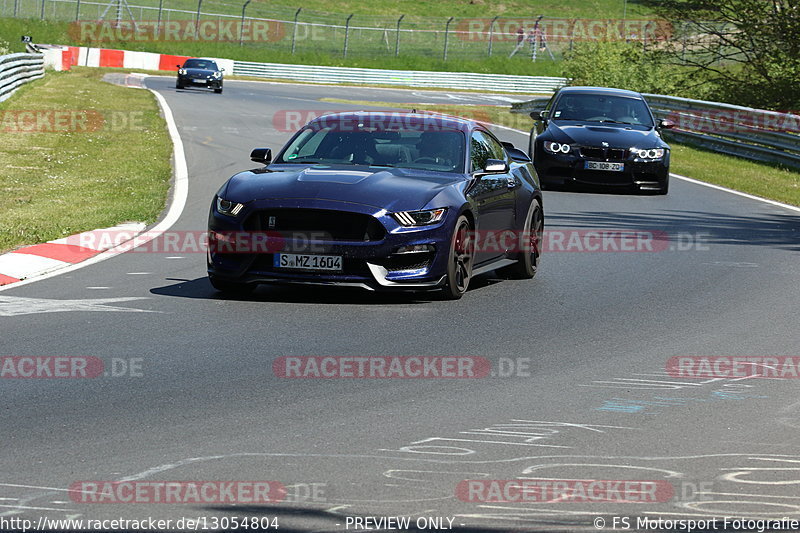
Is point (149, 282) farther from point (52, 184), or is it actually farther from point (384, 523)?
point (52, 184)

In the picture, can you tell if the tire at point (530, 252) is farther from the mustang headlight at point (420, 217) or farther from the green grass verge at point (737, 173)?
the green grass verge at point (737, 173)

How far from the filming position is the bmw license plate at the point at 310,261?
9.98 meters

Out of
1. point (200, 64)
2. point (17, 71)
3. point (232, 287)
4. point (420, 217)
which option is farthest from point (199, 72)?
point (420, 217)

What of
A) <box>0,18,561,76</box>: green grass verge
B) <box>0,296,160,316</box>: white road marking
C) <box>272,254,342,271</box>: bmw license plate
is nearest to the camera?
<box>0,296,160,316</box>: white road marking

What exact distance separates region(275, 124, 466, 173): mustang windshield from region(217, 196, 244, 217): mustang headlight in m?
1.00

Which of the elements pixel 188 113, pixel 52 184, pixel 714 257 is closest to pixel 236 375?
pixel 714 257

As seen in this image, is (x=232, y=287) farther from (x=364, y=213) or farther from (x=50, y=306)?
(x=50, y=306)

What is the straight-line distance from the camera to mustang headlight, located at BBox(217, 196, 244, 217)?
33.5 feet

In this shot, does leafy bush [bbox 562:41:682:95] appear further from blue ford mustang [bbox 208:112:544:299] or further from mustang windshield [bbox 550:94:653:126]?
→ blue ford mustang [bbox 208:112:544:299]

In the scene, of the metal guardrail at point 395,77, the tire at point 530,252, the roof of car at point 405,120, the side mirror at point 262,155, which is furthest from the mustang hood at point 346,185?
the metal guardrail at point 395,77

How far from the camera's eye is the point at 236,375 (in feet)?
24.9

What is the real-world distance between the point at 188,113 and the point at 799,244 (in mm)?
20969

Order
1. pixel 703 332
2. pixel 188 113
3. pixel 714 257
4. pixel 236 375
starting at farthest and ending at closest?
pixel 188 113
pixel 714 257
pixel 703 332
pixel 236 375

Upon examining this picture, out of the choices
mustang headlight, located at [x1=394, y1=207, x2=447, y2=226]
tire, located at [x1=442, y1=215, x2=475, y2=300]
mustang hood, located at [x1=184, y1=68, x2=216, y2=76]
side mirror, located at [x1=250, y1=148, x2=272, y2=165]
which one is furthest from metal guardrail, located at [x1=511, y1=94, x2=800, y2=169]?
mustang headlight, located at [x1=394, y1=207, x2=447, y2=226]
